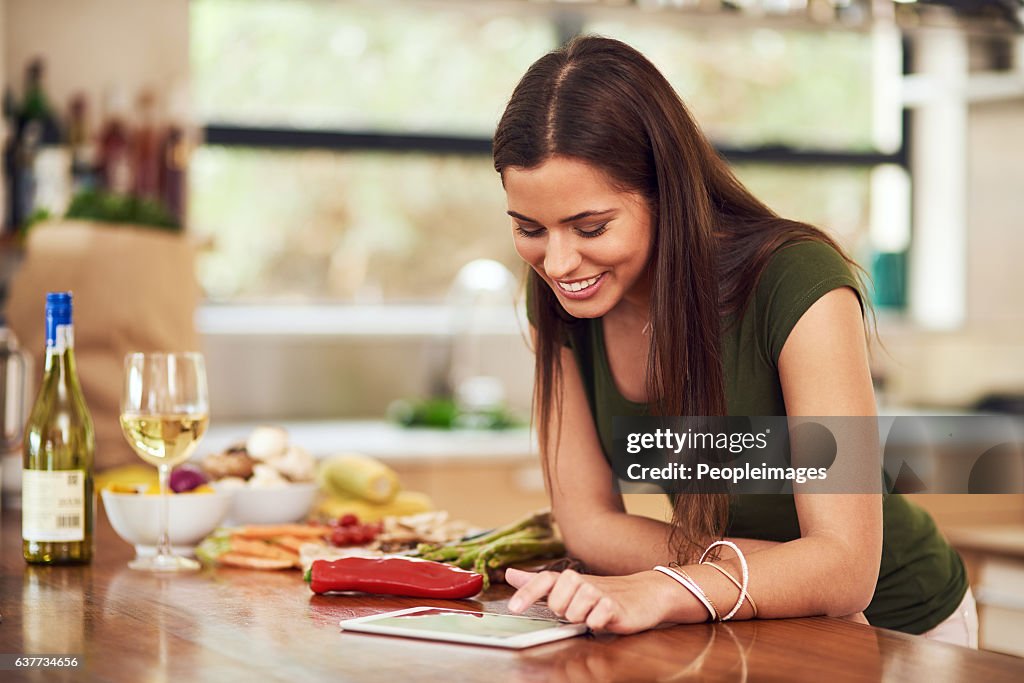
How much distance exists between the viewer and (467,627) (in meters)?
1.17

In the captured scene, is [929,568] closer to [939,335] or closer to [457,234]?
[457,234]

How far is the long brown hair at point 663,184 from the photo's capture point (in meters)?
1.43

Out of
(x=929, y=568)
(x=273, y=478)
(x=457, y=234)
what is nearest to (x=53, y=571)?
(x=273, y=478)

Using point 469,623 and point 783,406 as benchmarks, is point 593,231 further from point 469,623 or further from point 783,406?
point 469,623

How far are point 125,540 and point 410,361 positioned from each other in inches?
104

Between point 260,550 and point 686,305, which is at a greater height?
point 686,305

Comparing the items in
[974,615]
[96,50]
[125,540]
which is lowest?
[974,615]

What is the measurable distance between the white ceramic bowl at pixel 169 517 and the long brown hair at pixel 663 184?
557 millimetres

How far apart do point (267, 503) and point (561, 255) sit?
23.6 inches

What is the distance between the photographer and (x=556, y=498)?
166 cm

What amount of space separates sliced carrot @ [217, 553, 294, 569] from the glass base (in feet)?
→ 0.11

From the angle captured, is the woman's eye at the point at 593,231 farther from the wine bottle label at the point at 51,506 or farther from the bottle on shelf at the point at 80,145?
the bottle on shelf at the point at 80,145

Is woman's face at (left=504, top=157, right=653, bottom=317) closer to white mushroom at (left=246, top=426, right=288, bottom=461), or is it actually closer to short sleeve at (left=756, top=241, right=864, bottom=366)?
short sleeve at (left=756, top=241, right=864, bottom=366)

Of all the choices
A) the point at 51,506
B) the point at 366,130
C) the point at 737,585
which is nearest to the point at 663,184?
the point at 737,585
